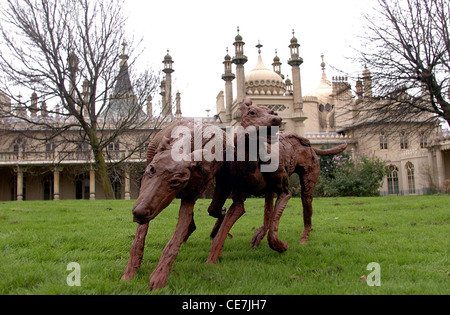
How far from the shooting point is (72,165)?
111 feet

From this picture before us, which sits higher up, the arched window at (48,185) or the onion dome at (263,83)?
the onion dome at (263,83)

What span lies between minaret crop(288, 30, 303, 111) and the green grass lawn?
34.0m

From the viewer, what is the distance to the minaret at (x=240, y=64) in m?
37.5

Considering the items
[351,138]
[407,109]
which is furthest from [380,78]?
[351,138]

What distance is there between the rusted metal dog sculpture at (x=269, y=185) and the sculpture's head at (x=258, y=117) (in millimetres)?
53

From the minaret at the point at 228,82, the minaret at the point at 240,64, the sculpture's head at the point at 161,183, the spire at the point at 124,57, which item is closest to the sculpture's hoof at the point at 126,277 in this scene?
the sculpture's head at the point at 161,183

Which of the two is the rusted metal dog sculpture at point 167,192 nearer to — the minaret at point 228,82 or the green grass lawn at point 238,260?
the green grass lawn at point 238,260

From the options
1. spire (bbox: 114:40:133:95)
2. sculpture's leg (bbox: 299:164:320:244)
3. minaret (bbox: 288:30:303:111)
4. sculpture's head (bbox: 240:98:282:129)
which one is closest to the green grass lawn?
sculpture's leg (bbox: 299:164:320:244)

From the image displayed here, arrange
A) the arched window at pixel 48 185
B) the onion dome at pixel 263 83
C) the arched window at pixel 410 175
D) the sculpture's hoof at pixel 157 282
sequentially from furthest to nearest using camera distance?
the onion dome at pixel 263 83 < the arched window at pixel 48 185 < the arched window at pixel 410 175 < the sculpture's hoof at pixel 157 282

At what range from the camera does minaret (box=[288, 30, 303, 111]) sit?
40.9m

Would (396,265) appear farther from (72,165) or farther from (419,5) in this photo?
(72,165)
